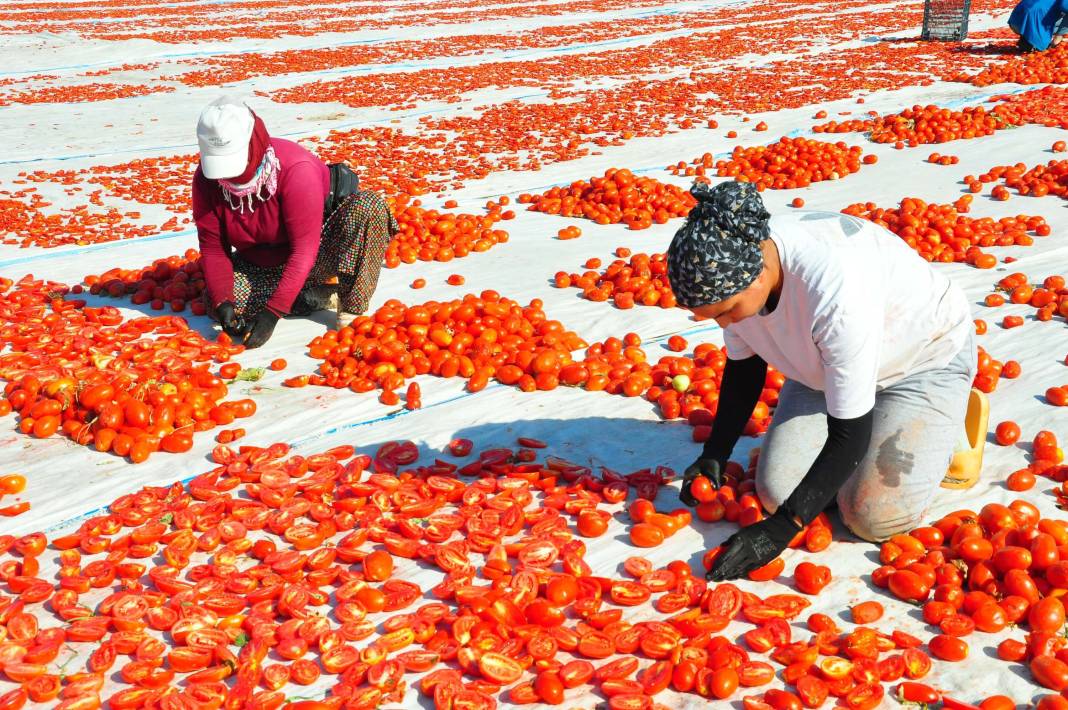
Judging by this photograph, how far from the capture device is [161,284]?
6.06 m

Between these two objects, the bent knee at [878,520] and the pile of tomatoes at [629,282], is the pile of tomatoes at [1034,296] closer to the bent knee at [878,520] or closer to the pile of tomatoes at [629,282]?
the pile of tomatoes at [629,282]

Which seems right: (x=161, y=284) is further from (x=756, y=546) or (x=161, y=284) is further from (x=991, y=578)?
(x=991, y=578)

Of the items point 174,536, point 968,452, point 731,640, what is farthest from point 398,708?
point 968,452

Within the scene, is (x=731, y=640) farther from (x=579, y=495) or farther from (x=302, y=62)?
(x=302, y=62)

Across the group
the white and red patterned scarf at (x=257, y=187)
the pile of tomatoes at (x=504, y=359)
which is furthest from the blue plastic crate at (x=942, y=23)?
the white and red patterned scarf at (x=257, y=187)

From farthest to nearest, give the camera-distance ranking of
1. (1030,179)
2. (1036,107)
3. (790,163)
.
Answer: (1036,107) → (790,163) → (1030,179)

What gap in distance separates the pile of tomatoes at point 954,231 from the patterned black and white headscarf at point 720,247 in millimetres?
3879

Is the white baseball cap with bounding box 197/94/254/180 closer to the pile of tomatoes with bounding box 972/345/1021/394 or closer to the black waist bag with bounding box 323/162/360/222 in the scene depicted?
the black waist bag with bounding box 323/162/360/222

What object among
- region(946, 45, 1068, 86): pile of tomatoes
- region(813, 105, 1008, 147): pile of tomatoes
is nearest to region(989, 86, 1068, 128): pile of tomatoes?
region(813, 105, 1008, 147): pile of tomatoes

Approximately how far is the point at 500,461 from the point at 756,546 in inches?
51.4

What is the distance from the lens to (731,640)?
2.71 metres

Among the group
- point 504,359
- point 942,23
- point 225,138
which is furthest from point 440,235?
point 942,23

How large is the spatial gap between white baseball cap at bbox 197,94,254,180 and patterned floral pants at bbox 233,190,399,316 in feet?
2.91

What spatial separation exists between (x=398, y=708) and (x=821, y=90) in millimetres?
11397
